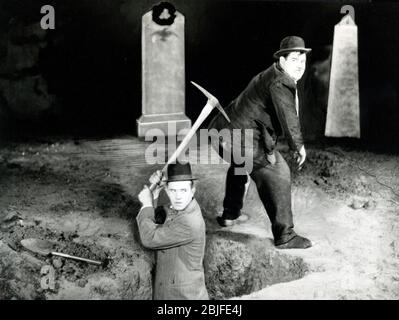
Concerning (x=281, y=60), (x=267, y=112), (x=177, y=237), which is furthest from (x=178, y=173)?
(x=281, y=60)

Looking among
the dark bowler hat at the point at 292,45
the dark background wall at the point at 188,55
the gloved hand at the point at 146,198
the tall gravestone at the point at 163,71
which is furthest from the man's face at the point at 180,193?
the dark bowler hat at the point at 292,45

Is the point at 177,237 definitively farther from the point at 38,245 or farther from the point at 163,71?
the point at 163,71

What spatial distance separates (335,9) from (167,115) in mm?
1870

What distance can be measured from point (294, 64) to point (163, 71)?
124 centimetres

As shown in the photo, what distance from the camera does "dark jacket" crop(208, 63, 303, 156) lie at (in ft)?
16.3

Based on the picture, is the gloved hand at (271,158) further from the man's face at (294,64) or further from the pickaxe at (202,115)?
the man's face at (294,64)

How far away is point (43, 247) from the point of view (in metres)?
5.00

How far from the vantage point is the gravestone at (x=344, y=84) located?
5.54 m

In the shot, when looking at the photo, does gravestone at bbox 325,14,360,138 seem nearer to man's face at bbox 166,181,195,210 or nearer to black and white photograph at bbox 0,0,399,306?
black and white photograph at bbox 0,0,399,306

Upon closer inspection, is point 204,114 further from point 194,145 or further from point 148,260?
point 148,260

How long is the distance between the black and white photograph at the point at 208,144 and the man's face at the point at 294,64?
0.01 metres

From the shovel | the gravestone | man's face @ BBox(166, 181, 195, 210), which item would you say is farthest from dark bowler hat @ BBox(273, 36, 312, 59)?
the shovel

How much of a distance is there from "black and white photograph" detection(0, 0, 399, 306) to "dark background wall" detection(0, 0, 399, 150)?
1 centimetres

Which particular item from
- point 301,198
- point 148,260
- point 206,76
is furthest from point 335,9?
point 148,260
